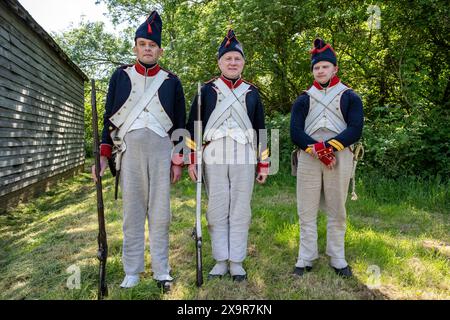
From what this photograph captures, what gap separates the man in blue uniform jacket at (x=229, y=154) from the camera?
10.8 ft

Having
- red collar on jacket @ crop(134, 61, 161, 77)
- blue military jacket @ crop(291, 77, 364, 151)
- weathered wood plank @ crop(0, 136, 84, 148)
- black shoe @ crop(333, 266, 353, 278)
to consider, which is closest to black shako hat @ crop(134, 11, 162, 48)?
red collar on jacket @ crop(134, 61, 161, 77)

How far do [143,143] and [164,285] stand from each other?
121 cm

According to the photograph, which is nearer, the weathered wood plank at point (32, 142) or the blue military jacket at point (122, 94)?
the blue military jacket at point (122, 94)

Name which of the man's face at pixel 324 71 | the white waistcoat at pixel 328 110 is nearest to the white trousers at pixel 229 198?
the white waistcoat at pixel 328 110

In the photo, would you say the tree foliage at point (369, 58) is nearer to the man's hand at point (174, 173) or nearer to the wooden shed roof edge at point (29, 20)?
the wooden shed roof edge at point (29, 20)

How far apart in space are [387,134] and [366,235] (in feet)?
11.1

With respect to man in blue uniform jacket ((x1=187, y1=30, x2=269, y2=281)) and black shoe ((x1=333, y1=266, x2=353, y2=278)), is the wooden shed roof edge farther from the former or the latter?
black shoe ((x1=333, y1=266, x2=353, y2=278))

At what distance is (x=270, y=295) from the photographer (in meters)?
3.17

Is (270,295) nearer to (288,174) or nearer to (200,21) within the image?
(288,174)

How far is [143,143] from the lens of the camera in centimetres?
307

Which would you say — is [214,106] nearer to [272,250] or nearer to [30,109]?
[272,250]

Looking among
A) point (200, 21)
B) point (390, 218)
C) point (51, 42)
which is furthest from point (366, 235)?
point (51, 42)

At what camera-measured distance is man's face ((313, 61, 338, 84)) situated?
3357mm
